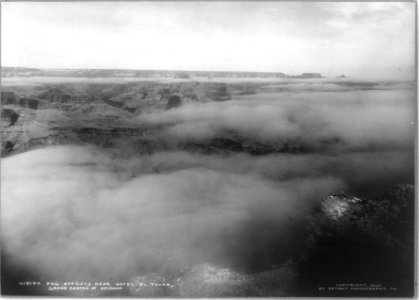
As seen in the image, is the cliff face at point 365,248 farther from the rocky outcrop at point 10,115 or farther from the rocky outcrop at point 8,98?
the rocky outcrop at point 8,98

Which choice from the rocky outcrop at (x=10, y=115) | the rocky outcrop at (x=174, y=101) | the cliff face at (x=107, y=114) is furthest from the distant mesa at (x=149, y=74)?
the rocky outcrop at (x=10, y=115)

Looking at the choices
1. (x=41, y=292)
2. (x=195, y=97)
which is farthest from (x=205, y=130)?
(x=41, y=292)

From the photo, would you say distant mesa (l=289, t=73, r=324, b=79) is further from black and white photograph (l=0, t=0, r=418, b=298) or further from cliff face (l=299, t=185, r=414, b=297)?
cliff face (l=299, t=185, r=414, b=297)

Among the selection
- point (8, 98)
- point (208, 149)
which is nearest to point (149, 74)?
point (208, 149)

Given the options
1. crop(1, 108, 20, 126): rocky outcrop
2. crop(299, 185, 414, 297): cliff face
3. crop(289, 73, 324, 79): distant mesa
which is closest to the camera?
crop(299, 185, 414, 297): cliff face

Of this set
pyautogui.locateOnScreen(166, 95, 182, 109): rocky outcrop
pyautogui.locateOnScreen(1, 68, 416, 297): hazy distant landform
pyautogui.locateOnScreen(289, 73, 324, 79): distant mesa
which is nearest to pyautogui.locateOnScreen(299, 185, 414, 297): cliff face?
pyautogui.locateOnScreen(1, 68, 416, 297): hazy distant landform

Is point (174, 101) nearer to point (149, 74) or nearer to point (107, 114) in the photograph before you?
point (149, 74)
